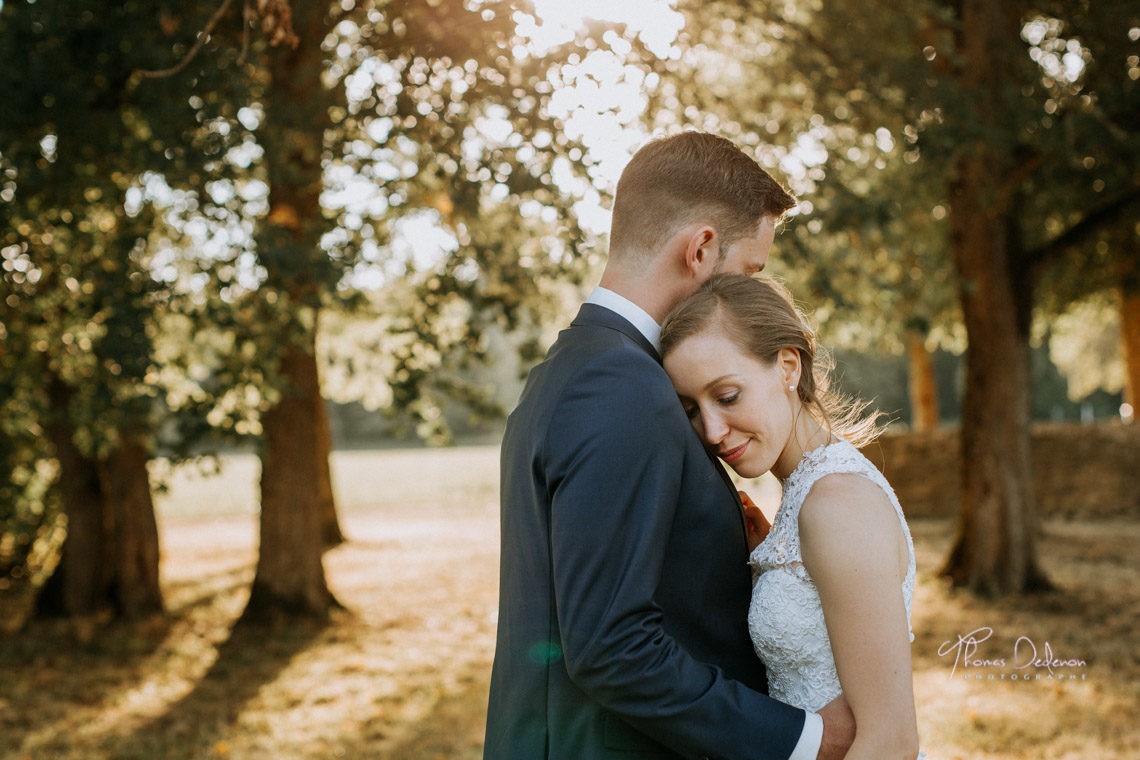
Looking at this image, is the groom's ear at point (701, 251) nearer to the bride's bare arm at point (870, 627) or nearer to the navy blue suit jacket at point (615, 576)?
the navy blue suit jacket at point (615, 576)

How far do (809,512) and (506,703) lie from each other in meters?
0.83

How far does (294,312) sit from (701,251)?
5.26 m

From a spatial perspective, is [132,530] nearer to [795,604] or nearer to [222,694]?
[222,694]

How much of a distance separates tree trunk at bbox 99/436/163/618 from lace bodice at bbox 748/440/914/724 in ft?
29.6

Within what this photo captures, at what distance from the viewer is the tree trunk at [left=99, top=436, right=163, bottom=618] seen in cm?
995

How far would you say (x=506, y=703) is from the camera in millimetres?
2117

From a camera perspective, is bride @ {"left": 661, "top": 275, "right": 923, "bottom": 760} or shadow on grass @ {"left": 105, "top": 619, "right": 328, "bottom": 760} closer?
bride @ {"left": 661, "top": 275, "right": 923, "bottom": 760}

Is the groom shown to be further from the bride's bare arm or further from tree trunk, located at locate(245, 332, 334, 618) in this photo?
tree trunk, located at locate(245, 332, 334, 618)

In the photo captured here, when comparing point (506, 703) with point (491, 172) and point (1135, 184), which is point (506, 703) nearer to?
point (491, 172)

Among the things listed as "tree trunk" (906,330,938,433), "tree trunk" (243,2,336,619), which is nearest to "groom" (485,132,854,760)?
"tree trunk" (243,2,336,619)

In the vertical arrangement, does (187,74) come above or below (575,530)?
above

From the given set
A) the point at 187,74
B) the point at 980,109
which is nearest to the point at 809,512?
the point at 187,74

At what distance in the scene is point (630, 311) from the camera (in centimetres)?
220

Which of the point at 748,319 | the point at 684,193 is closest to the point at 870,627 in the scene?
the point at 748,319
